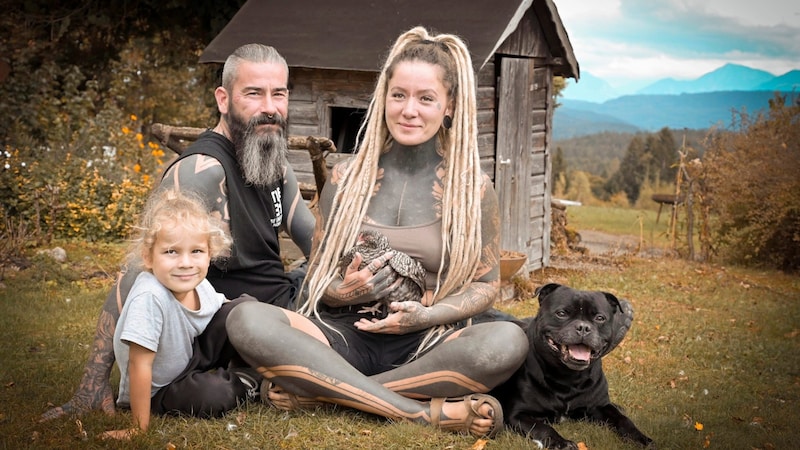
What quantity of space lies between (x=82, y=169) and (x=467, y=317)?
766 cm

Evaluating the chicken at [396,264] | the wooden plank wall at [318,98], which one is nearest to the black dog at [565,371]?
the chicken at [396,264]

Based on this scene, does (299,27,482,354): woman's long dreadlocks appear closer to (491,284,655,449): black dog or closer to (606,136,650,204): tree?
(491,284,655,449): black dog

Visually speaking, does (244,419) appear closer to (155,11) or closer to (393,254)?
(393,254)

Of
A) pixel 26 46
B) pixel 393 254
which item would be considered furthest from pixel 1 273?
pixel 26 46

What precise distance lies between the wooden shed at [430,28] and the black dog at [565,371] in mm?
5117

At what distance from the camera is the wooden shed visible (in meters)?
8.99

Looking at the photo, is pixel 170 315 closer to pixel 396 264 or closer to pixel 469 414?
pixel 396 264

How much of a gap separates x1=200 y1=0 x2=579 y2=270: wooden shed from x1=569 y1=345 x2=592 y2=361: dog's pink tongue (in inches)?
210

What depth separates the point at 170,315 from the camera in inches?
154

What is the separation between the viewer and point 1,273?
25.1ft

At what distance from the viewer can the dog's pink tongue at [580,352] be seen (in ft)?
12.5

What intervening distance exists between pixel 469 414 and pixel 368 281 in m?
0.79

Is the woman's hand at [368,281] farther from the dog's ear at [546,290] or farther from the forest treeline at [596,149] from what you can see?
the forest treeline at [596,149]

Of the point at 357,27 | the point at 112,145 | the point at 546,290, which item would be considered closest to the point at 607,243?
the point at 357,27
